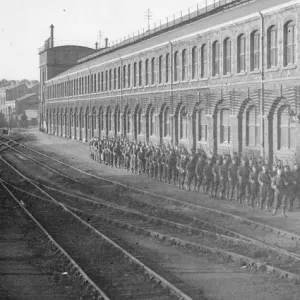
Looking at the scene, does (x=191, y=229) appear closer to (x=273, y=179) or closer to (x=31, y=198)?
(x=273, y=179)

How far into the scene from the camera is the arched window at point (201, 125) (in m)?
30.9

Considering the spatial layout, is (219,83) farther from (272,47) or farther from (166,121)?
(166,121)

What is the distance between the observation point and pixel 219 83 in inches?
1136

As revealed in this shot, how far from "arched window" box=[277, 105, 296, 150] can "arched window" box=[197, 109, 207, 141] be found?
689 cm

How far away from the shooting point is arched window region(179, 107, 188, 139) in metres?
33.1

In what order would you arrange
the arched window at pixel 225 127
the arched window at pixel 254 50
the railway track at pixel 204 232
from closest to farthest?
the railway track at pixel 204 232 < the arched window at pixel 254 50 < the arched window at pixel 225 127

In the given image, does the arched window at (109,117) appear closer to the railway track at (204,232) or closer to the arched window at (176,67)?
the arched window at (176,67)

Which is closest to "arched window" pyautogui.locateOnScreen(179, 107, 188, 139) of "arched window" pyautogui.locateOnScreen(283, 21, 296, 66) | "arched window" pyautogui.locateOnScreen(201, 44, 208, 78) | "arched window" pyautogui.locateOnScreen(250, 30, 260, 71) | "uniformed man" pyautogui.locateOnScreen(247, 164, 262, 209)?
"arched window" pyautogui.locateOnScreen(201, 44, 208, 78)

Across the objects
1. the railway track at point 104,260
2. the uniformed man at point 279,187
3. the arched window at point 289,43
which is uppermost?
the arched window at point 289,43

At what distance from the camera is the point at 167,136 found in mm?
36031

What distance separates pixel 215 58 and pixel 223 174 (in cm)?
1057

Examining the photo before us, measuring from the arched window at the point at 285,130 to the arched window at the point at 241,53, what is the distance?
3.79 metres

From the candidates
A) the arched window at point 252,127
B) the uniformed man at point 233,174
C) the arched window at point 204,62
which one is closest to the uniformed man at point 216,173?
the uniformed man at point 233,174

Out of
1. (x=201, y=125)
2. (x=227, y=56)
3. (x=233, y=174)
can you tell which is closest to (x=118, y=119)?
(x=201, y=125)
